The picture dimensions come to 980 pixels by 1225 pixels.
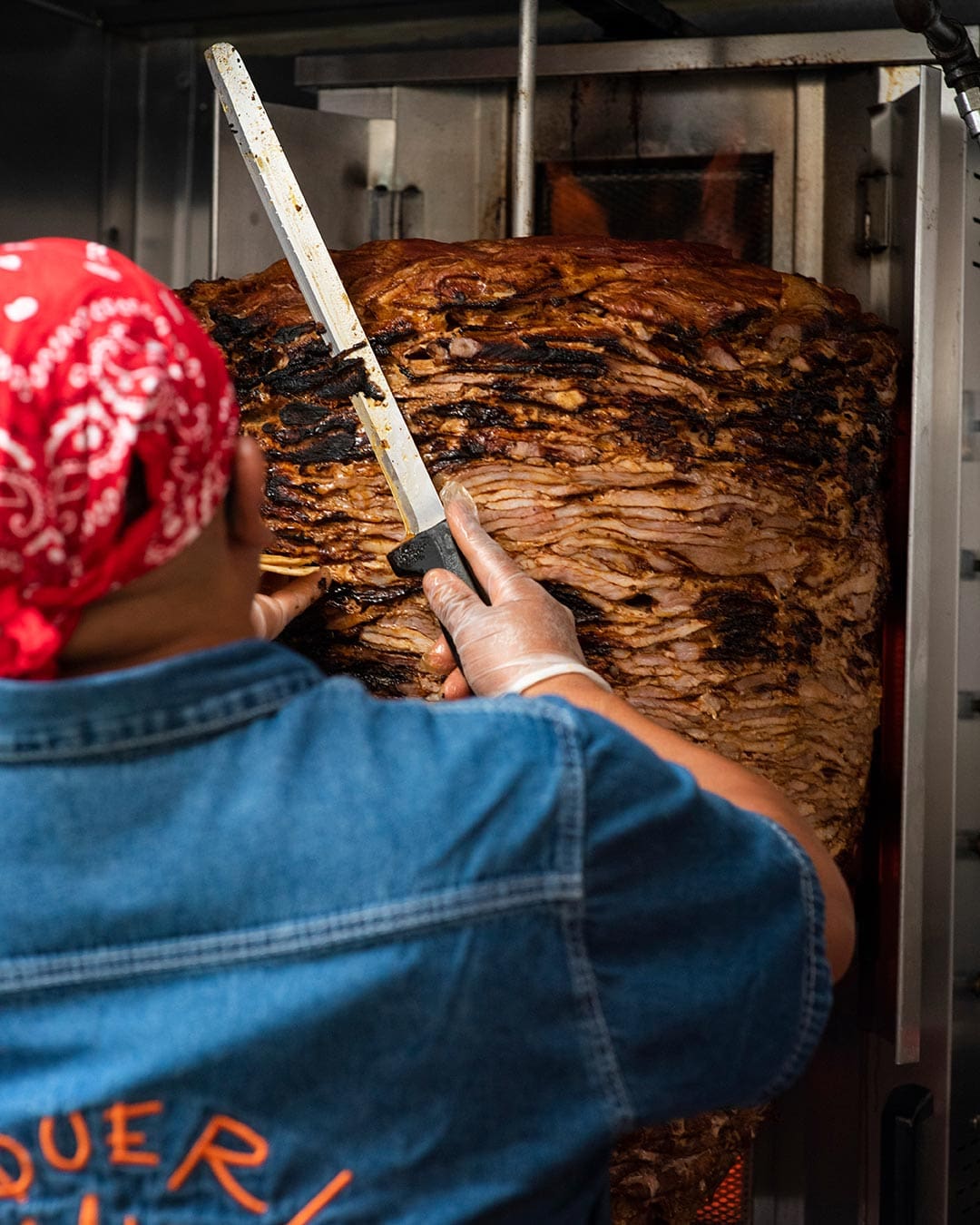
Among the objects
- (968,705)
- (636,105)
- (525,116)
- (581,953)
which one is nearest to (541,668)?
(581,953)

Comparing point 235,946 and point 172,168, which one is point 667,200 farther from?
point 235,946

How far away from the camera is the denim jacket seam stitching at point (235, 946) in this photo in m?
0.89

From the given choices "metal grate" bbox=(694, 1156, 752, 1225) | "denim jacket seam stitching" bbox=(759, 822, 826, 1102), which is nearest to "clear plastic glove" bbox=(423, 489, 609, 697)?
"denim jacket seam stitching" bbox=(759, 822, 826, 1102)

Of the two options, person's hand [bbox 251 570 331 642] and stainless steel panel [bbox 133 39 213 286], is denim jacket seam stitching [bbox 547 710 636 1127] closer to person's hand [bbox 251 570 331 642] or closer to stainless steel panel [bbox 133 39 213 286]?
person's hand [bbox 251 570 331 642]

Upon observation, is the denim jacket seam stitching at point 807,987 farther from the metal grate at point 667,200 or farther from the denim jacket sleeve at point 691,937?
the metal grate at point 667,200

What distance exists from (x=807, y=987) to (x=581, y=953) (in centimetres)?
23

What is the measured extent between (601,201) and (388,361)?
3.14ft

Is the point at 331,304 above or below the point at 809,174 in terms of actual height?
below

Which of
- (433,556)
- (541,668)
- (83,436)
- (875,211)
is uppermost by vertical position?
(875,211)

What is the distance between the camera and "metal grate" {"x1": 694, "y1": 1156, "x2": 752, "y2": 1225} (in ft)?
7.98

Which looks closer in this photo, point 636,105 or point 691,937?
point 691,937

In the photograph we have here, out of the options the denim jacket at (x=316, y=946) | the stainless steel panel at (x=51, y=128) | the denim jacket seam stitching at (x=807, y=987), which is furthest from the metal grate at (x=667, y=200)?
the denim jacket at (x=316, y=946)

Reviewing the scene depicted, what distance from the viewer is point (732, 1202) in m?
2.45

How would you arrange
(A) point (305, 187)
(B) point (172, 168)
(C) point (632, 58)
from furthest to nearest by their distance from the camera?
1. (B) point (172, 168)
2. (A) point (305, 187)
3. (C) point (632, 58)
